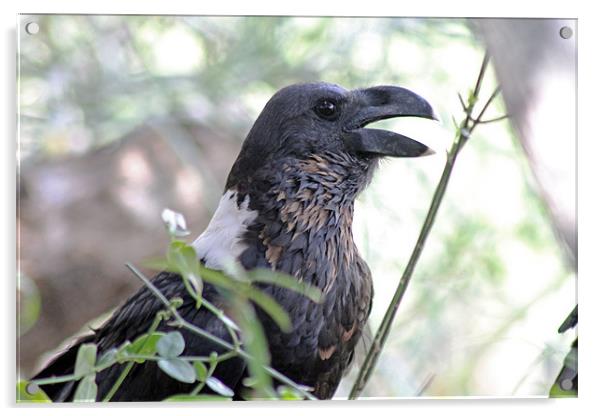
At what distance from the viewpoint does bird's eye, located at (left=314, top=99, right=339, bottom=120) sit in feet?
5.93

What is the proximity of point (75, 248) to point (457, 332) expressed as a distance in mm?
872

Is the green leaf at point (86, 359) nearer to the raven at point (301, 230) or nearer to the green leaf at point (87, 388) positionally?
the green leaf at point (87, 388)

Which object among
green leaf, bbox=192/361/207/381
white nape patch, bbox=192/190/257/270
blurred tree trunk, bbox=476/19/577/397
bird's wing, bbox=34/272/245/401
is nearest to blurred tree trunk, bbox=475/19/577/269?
blurred tree trunk, bbox=476/19/577/397

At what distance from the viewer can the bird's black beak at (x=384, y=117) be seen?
5.76ft

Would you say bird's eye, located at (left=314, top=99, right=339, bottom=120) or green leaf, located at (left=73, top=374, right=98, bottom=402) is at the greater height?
bird's eye, located at (left=314, top=99, right=339, bottom=120)

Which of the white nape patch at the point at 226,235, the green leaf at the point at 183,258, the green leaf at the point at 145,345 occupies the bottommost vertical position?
the green leaf at the point at 145,345

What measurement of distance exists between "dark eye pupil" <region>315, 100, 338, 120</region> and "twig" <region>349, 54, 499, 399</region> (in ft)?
0.78

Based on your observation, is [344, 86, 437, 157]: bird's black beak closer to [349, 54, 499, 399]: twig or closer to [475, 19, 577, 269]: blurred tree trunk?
[349, 54, 499, 399]: twig

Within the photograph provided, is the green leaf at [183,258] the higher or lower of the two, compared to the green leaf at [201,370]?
higher

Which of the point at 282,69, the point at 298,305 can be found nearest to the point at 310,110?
the point at 282,69

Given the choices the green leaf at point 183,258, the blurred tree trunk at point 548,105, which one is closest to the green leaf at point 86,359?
the green leaf at point 183,258

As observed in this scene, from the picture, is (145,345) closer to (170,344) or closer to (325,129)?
(170,344)

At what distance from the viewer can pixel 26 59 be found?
1868 mm

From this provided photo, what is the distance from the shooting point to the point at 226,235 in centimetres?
177
